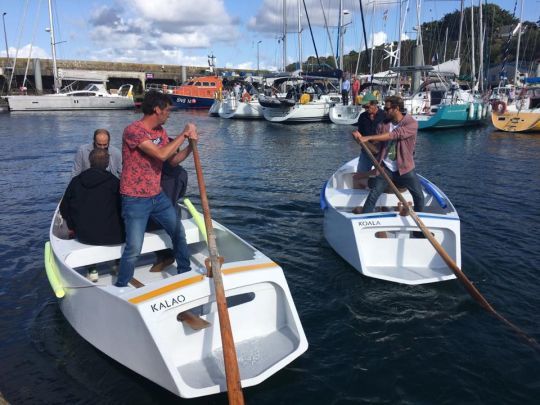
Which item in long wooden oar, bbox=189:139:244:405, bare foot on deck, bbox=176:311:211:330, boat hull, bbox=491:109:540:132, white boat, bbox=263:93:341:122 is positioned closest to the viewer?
long wooden oar, bbox=189:139:244:405

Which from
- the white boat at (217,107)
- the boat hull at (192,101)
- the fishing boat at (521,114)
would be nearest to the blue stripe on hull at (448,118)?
the fishing boat at (521,114)

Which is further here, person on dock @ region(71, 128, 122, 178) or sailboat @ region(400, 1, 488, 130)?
sailboat @ region(400, 1, 488, 130)

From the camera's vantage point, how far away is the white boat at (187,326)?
3.63 m

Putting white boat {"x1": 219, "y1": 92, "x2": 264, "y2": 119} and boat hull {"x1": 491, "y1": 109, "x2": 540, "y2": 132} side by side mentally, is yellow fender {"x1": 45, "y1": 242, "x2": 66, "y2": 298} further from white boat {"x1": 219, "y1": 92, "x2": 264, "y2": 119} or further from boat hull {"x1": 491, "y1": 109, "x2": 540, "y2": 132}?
white boat {"x1": 219, "y1": 92, "x2": 264, "y2": 119}

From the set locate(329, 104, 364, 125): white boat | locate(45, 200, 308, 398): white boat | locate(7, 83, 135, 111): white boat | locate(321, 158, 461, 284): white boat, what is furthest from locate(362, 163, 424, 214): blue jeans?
locate(7, 83, 135, 111): white boat

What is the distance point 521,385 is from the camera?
420cm

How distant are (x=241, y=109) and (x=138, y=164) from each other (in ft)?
104

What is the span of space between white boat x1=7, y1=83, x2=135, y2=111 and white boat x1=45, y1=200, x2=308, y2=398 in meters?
41.4

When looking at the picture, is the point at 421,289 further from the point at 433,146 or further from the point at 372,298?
the point at 433,146

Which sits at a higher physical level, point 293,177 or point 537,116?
point 537,116

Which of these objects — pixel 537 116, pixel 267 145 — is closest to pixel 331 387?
pixel 267 145

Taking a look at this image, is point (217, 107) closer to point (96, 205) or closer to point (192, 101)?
point (192, 101)

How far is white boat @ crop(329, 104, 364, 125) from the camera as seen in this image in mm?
29531

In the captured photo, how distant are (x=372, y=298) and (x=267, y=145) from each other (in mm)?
16321
